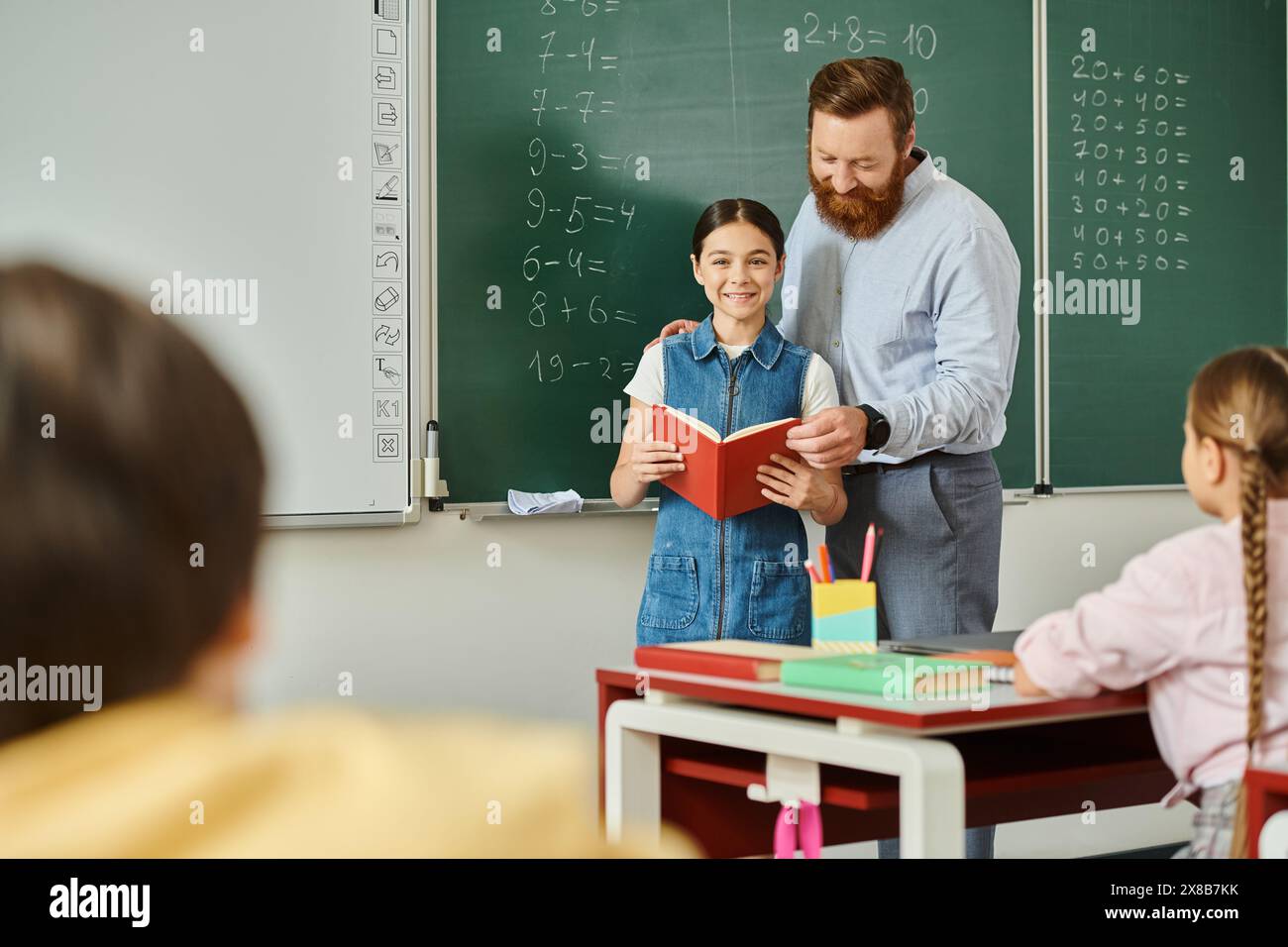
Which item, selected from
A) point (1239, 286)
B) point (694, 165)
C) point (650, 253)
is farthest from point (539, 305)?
point (1239, 286)

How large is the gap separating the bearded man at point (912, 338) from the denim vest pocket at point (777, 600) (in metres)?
0.20

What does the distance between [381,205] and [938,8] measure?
1798 millimetres

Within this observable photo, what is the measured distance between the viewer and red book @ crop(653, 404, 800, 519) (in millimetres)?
2637

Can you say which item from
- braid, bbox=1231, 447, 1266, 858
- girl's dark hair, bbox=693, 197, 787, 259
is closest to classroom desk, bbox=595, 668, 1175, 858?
braid, bbox=1231, 447, 1266, 858

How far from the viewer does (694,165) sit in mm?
3527

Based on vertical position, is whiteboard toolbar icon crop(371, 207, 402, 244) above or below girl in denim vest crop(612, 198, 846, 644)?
above

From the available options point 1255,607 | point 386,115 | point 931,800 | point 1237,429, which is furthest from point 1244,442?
point 386,115

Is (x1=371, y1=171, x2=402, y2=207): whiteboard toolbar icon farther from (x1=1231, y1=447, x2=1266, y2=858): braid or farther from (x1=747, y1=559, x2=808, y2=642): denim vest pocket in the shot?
(x1=1231, y1=447, x2=1266, y2=858): braid

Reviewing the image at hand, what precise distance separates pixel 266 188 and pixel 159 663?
2.56m

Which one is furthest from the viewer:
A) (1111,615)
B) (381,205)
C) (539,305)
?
(539,305)

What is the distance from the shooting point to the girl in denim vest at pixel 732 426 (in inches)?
113

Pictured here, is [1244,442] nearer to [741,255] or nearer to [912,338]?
[912,338]

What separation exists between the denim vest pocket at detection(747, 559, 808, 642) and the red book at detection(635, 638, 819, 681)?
0.78 m
